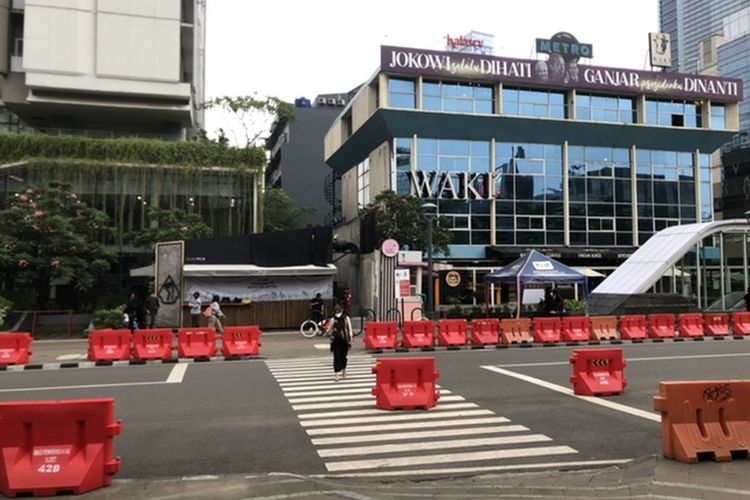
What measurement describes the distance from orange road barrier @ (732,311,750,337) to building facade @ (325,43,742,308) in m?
17.8

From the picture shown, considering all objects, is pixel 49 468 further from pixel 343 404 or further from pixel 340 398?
pixel 340 398

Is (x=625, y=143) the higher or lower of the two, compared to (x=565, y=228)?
higher

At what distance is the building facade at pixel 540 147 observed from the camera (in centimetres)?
4044

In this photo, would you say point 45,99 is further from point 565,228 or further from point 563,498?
point 563,498

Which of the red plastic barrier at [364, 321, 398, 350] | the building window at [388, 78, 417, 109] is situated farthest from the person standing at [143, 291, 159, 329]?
the building window at [388, 78, 417, 109]

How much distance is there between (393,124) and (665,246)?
18.4 m

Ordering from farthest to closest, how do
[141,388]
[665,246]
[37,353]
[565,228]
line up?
[565,228] < [665,246] < [37,353] < [141,388]

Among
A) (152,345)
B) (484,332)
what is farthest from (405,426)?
(484,332)

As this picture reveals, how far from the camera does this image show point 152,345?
17641mm

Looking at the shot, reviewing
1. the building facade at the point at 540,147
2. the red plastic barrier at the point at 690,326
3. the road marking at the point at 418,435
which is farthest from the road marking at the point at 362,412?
the building facade at the point at 540,147

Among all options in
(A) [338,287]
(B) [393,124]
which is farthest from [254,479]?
(B) [393,124]

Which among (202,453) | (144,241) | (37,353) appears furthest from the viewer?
(144,241)

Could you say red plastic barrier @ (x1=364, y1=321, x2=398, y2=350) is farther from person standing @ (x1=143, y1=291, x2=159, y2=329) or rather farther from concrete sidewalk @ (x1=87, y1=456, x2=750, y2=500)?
concrete sidewalk @ (x1=87, y1=456, x2=750, y2=500)

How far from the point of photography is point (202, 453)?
7.33m
